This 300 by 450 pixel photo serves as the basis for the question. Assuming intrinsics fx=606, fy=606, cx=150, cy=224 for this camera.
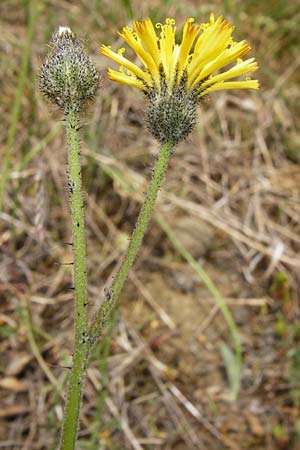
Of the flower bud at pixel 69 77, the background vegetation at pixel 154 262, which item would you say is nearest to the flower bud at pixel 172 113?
the flower bud at pixel 69 77

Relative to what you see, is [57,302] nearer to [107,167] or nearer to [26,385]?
[26,385]

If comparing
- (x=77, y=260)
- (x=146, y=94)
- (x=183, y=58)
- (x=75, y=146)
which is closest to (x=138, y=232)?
(x=77, y=260)

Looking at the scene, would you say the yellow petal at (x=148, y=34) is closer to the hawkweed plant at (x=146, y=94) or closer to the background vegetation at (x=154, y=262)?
the hawkweed plant at (x=146, y=94)

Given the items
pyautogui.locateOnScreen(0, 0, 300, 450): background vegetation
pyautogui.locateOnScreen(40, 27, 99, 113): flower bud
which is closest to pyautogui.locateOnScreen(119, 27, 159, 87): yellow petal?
pyautogui.locateOnScreen(40, 27, 99, 113): flower bud

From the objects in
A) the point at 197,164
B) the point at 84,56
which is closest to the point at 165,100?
the point at 84,56

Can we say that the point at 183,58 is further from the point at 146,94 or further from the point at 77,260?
the point at 77,260

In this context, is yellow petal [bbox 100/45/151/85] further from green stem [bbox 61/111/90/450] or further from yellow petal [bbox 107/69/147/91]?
green stem [bbox 61/111/90/450]
